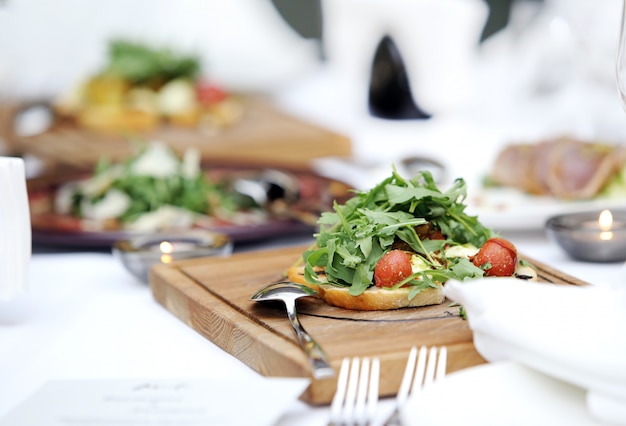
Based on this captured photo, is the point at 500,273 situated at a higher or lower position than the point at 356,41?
lower

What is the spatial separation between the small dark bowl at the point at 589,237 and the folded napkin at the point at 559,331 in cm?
73

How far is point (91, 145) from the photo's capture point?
11.3 feet

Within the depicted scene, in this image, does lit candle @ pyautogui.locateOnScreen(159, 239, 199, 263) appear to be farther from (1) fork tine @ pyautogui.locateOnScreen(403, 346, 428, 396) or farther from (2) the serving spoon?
(1) fork tine @ pyautogui.locateOnScreen(403, 346, 428, 396)

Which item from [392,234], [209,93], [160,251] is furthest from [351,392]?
[209,93]

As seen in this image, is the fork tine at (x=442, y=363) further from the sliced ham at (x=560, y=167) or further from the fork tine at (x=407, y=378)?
the sliced ham at (x=560, y=167)

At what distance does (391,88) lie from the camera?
13.6ft

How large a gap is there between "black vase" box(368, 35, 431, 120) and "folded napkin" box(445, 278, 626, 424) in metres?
2.91

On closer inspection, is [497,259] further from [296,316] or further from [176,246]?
[176,246]

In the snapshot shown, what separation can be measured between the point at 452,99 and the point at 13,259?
9.24ft

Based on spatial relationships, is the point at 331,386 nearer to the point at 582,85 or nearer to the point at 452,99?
the point at 582,85

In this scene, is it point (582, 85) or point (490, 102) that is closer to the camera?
point (582, 85)

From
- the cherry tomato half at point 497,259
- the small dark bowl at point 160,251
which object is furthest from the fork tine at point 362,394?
the small dark bowl at point 160,251

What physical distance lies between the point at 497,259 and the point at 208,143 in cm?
227

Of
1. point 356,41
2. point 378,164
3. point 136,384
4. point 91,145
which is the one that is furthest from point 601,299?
point 356,41
